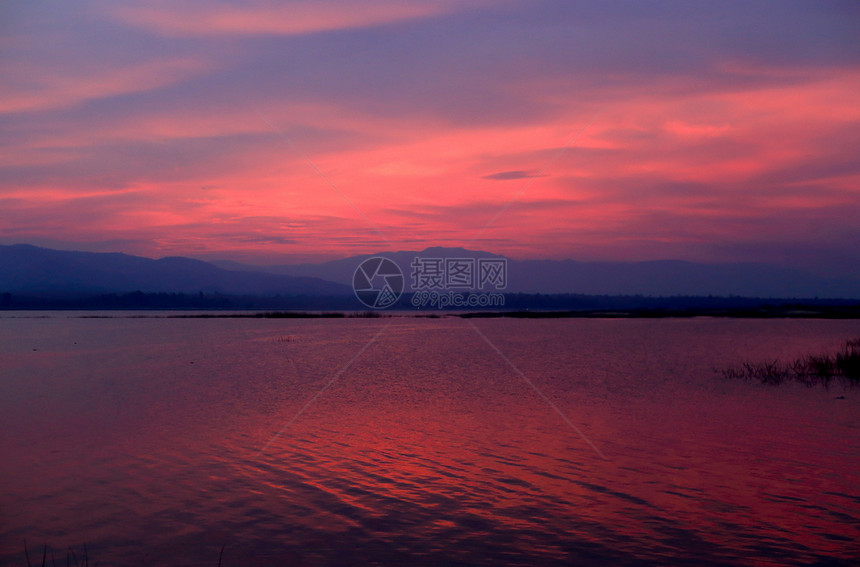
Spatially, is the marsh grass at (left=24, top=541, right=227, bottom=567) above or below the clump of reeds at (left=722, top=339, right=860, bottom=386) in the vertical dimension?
below

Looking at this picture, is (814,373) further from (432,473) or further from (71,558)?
Answer: (71,558)

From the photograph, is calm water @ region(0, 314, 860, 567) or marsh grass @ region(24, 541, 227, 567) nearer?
marsh grass @ region(24, 541, 227, 567)

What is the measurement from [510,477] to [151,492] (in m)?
7.22

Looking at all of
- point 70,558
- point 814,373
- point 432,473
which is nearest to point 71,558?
point 70,558

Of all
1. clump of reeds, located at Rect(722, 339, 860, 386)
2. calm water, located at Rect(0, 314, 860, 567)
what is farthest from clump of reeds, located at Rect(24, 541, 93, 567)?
clump of reeds, located at Rect(722, 339, 860, 386)

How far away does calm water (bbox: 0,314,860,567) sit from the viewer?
387 inches

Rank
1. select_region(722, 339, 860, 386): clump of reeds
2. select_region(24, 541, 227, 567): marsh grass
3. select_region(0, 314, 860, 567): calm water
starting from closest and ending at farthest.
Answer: select_region(24, 541, 227, 567): marsh grass → select_region(0, 314, 860, 567): calm water → select_region(722, 339, 860, 386): clump of reeds

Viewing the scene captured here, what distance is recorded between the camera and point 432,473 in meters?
14.1

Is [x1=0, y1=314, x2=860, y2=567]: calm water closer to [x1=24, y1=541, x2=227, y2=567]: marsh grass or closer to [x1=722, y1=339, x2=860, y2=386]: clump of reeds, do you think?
[x1=24, y1=541, x2=227, y2=567]: marsh grass

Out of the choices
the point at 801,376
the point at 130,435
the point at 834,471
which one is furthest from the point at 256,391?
the point at 801,376

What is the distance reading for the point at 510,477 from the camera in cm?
1362

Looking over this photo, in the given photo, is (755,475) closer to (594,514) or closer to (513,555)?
(594,514)

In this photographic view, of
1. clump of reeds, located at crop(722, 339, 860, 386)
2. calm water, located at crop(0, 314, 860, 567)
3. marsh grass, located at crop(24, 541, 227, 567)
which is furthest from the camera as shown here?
clump of reeds, located at crop(722, 339, 860, 386)

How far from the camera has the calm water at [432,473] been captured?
9836 mm
